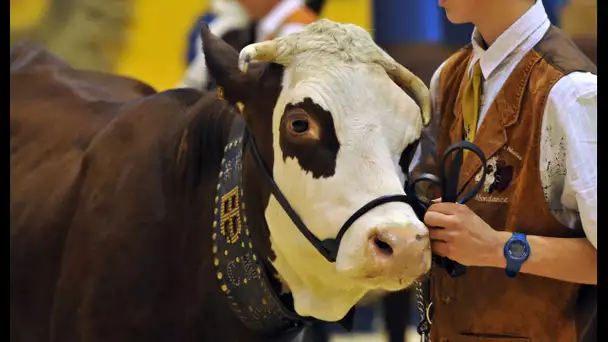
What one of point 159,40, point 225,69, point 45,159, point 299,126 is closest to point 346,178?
point 299,126

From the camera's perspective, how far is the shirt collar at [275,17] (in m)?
2.95

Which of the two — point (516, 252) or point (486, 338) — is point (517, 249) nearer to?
point (516, 252)

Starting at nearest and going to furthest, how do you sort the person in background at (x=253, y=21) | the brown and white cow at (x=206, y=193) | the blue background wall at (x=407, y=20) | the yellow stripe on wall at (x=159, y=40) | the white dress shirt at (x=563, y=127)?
the white dress shirt at (x=563, y=127), the brown and white cow at (x=206, y=193), the person in background at (x=253, y=21), the blue background wall at (x=407, y=20), the yellow stripe on wall at (x=159, y=40)

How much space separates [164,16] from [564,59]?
3649 mm

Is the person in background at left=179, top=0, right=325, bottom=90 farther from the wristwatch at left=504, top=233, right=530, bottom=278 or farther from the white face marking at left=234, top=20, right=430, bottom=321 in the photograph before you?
the wristwatch at left=504, top=233, right=530, bottom=278

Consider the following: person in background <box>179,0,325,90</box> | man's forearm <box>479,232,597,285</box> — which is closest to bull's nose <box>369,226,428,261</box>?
man's forearm <box>479,232,597,285</box>

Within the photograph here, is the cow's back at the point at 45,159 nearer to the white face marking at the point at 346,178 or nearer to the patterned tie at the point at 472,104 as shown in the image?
the white face marking at the point at 346,178

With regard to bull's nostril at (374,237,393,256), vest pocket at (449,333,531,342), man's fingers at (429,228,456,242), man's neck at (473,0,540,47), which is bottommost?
vest pocket at (449,333,531,342)

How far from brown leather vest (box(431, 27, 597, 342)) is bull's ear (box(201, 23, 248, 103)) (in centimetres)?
42

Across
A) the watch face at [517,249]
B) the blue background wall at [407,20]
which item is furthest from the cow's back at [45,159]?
the blue background wall at [407,20]

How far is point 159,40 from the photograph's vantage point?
15.6ft

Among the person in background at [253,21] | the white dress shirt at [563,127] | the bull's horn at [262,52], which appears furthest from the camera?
the person in background at [253,21]

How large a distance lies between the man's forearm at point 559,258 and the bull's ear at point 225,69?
54 centimetres

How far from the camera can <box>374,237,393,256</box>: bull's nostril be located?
1.30 metres
